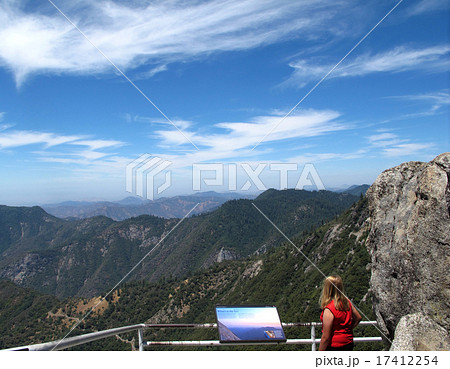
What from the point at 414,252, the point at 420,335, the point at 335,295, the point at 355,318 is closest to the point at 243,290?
the point at 414,252

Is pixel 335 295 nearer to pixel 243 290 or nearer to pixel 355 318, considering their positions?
pixel 355 318

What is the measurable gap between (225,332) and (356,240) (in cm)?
7628

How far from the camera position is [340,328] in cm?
516

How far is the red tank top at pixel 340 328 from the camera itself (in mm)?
5113

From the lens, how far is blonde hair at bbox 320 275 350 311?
5113 millimetres

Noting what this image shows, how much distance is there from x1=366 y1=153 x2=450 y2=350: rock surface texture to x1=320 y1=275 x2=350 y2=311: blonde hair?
91.0 inches

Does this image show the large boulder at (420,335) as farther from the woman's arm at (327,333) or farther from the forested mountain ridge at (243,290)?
the forested mountain ridge at (243,290)

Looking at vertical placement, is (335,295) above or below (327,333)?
above

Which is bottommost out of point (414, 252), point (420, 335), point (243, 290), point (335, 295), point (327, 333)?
point (243, 290)

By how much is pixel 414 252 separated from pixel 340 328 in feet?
10.4

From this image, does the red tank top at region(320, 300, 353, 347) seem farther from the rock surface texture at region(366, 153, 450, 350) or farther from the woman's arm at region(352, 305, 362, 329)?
the rock surface texture at region(366, 153, 450, 350)
